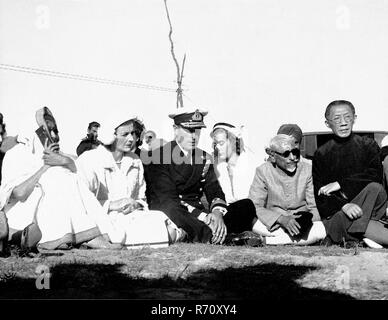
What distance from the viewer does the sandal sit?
4.95 metres

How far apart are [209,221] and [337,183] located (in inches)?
53.2

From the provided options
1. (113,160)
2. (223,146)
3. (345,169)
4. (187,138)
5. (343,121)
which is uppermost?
(343,121)

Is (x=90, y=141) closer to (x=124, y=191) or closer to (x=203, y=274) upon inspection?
(x=124, y=191)

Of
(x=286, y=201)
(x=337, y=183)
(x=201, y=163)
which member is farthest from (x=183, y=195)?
(x=337, y=183)

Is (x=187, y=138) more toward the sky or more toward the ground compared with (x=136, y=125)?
Answer: more toward the ground

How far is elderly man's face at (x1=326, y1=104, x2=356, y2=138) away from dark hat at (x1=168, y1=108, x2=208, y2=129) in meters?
1.42

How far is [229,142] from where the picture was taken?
25.7 ft

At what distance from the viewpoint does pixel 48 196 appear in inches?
222

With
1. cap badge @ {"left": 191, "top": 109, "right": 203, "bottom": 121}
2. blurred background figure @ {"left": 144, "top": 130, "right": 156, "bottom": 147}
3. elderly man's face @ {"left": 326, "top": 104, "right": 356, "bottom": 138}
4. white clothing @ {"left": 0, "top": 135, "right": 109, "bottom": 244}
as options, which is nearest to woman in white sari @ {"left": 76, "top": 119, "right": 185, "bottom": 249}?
white clothing @ {"left": 0, "top": 135, "right": 109, "bottom": 244}

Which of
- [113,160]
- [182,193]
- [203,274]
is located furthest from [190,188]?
[203,274]

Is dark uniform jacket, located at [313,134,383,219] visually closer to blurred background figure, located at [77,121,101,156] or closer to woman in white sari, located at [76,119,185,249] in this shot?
woman in white sari, located at [76,119,185,249]

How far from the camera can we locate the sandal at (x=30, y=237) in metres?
4.95

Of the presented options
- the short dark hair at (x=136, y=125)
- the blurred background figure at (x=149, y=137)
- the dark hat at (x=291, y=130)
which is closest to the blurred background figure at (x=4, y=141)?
the short dark hair at (x=136, y=125)

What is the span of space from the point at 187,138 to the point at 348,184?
181 centimetres
